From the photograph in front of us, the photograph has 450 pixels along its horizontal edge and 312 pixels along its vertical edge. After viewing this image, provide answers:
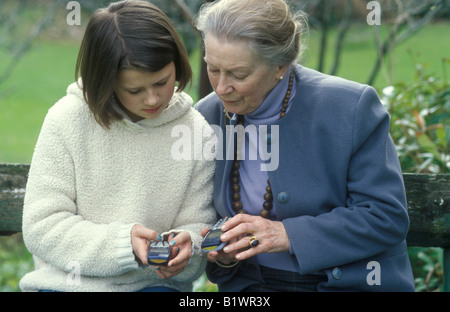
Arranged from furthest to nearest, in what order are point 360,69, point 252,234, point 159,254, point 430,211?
point 360,69 → point 430,211 → point 252,234 → point 159,254

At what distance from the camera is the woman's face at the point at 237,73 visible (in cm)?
219

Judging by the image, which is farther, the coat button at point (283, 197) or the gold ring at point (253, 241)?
the coat button at point (283, 197)

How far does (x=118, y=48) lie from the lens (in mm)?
2164

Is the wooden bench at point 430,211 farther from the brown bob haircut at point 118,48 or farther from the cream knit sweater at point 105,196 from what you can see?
the brown bob haircut at point 118,48

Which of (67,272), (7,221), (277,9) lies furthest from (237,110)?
(7,221)

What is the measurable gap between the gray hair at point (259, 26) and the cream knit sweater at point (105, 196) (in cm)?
36

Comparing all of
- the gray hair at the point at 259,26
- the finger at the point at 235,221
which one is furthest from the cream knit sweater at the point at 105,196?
the gray hair at the point at 259,26

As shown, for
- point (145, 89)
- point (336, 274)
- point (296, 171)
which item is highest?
point (145, 89)

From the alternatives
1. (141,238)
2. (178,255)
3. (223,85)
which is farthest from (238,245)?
(223,85)

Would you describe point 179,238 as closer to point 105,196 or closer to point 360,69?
point 105,196

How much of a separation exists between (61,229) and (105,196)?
0.21 meters

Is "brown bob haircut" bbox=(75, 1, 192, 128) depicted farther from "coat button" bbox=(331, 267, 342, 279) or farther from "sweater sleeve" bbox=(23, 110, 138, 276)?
"coat button" bbox=(331, 267, 342, 279)

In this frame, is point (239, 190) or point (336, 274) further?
point (239, 190)
